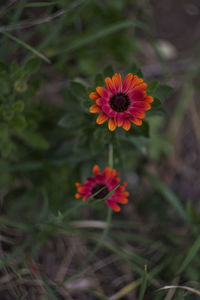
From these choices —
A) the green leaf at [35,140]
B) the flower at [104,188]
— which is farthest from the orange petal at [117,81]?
the green leaf at [35,140]

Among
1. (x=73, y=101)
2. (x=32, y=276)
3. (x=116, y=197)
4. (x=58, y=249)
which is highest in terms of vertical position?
(x=73, y=101)

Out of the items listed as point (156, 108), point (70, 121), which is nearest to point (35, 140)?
point (70, 121)

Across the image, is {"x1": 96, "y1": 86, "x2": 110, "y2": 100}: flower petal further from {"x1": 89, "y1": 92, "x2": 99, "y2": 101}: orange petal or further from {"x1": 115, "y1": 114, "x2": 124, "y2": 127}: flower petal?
{"x1": 115, "y1": 114, "x2": 124, "y2": 127}: flower petal

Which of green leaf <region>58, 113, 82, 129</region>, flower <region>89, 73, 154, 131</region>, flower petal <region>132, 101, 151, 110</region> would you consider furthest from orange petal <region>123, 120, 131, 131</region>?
green leaf <region>58, 113, 82, 129</region>

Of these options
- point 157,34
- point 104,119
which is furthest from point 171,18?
point 104,119

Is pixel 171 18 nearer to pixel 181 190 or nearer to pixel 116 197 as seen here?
pixel 181 190

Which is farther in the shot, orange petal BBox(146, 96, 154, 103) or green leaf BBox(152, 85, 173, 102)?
green leaf BBox(152, 85, 173, 102)
